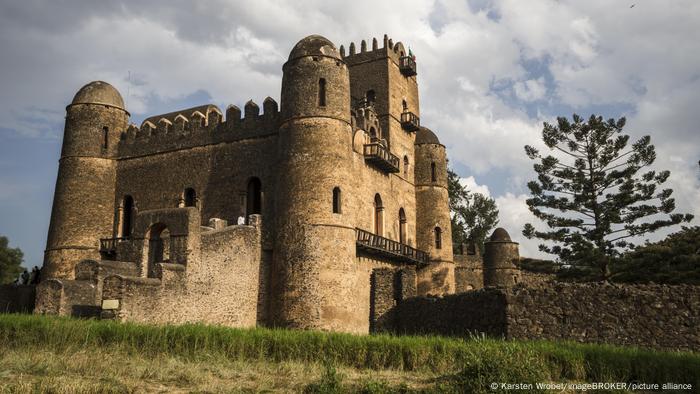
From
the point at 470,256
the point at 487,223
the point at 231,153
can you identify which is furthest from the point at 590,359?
the point at 487,223

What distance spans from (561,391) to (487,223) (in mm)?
40178

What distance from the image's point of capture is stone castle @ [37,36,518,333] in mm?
20047

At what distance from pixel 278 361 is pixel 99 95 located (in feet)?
66.8

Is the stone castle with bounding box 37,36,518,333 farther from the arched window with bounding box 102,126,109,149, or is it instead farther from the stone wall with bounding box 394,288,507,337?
the stone wall with bounding box 394,288,507,337

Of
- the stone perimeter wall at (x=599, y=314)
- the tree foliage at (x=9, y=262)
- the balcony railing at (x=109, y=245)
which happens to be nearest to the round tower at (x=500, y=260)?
the balcony railing at (x=109, y=245)

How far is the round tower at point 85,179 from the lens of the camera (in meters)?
26.9

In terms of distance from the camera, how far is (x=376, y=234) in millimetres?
26859

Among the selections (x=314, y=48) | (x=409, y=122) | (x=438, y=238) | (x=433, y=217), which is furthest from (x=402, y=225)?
(x=314, y=48)

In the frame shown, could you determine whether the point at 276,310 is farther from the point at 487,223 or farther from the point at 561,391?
the point at 487,223

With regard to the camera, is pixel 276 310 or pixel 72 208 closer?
pixel 276 310

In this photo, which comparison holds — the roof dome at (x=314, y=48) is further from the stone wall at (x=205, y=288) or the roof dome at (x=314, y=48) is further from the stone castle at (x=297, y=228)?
the stone wall at (x=205, y=288)

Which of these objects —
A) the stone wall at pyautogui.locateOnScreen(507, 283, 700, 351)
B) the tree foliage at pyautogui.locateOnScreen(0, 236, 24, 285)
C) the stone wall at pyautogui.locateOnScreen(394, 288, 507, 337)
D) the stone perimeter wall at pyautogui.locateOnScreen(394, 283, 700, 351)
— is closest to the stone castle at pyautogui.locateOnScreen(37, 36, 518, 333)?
the stone wall at pyautogui.locateOnScreen(394, 288, 507, 337)

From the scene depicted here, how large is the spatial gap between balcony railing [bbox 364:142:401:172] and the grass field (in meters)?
13.8

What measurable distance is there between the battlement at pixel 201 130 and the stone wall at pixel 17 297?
720 centimetres
